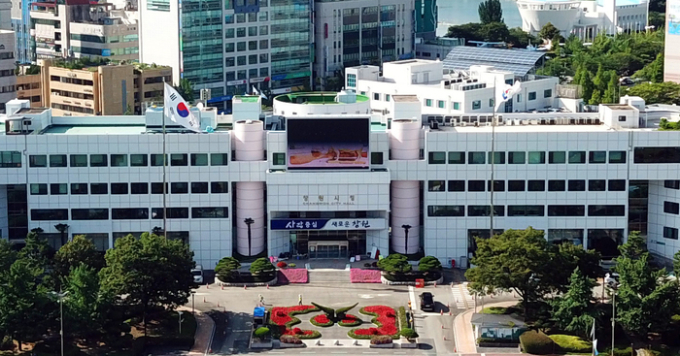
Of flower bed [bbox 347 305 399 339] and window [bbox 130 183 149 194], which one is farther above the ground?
window [bbox 130 183 149 194]

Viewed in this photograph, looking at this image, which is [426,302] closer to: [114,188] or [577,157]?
[577,157]

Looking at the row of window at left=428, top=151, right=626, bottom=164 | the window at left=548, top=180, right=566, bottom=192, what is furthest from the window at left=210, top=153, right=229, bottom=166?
the window at left=548, top=180, right=566, bottom=192

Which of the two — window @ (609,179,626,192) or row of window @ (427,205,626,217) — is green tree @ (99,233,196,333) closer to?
row of window @ (427,205,626,217)

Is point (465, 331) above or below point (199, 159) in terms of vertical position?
below

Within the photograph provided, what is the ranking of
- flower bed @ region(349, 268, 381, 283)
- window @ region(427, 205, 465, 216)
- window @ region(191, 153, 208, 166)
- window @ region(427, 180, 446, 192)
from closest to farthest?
flower bed @ region(349, 268, 381, 283), window @ region(191, 153, 208, 166), window @ region(427, 180, 446, 192), window @ region(427, 205, 465, 216)

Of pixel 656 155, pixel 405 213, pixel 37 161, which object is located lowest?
pixel 405 213

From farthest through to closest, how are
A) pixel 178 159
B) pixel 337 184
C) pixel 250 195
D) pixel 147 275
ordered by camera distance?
pixel 250 195 < pixel 337 184 < pixel 178 159 < pixel 147 275

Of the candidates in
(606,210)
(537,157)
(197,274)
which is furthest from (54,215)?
(606,210)

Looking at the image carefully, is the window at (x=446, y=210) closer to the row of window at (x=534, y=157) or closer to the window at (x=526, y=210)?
the row of window at (x=534, y=157)
